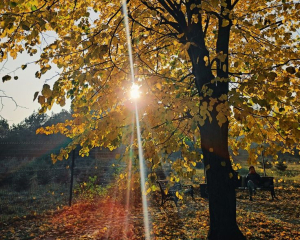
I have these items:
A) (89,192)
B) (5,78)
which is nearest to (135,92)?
(5,78)

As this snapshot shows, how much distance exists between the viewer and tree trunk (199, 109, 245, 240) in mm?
4328

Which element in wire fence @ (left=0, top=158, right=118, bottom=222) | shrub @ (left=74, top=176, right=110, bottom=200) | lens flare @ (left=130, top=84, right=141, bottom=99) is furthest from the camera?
shrub @ (left=74, top=176, right=110, bottom=200)

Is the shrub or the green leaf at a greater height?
the green leaf

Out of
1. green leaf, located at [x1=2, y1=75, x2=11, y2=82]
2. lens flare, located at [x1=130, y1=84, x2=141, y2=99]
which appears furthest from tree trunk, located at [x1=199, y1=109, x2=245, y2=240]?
green leaf, located at [x1=2, y1=75, x2=11, y2=82]

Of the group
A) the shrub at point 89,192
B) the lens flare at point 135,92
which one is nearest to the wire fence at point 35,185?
the shrub at point 89,192

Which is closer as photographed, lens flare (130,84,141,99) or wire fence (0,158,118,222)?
lens flare (130,84,141,99)

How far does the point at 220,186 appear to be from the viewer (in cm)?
438

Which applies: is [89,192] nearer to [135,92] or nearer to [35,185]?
[35,185]

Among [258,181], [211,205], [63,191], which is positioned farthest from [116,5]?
[63,191]

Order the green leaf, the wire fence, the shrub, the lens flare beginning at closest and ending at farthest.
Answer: the green leaf → the lens flare → the wire fence → the shrub

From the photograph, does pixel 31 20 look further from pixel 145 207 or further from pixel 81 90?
pixel 145 207

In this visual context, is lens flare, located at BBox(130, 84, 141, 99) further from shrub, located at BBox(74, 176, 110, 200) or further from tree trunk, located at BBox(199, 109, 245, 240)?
shrub, located at BBox(74, 176, 110, 200)

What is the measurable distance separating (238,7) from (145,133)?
4.55 meters

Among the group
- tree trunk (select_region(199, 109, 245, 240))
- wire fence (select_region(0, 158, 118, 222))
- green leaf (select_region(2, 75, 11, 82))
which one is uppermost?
green leaf (select_region(2, 75, 11, 82))
